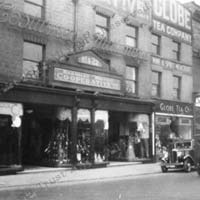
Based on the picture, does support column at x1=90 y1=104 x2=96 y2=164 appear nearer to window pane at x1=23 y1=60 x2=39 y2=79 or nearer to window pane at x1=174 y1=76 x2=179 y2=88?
window pane at x1=23 y1=60 x2=39 y2=79

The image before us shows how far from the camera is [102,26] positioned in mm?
21859

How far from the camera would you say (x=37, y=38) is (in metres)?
18.0

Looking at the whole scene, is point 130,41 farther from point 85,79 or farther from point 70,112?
point 70,112

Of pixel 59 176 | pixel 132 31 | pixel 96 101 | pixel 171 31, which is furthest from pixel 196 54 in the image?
pixel 59 176

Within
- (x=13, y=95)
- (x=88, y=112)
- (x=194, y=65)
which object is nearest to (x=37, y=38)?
(x=13, y=95)

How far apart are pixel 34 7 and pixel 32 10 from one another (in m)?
0.25

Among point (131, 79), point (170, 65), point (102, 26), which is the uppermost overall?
point (102, 26)

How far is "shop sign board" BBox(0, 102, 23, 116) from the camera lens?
53.0 ft

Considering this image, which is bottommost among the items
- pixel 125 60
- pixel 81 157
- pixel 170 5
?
pixel 81 157

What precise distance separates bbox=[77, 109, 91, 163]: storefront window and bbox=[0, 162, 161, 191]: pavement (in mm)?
920

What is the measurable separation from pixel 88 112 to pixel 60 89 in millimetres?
2411

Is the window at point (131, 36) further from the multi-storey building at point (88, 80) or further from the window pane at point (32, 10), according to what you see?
the window pane at point (32, 10)

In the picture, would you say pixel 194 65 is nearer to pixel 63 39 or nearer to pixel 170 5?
pixel 170 5

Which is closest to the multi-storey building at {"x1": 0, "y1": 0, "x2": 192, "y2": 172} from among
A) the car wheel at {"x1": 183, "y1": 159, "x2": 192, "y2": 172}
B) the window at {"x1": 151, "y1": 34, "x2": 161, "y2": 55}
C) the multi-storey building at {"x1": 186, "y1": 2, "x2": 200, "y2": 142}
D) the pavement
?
the window at {"x1": 151, "y1": 34, "x2": 161, "y2": 55}
